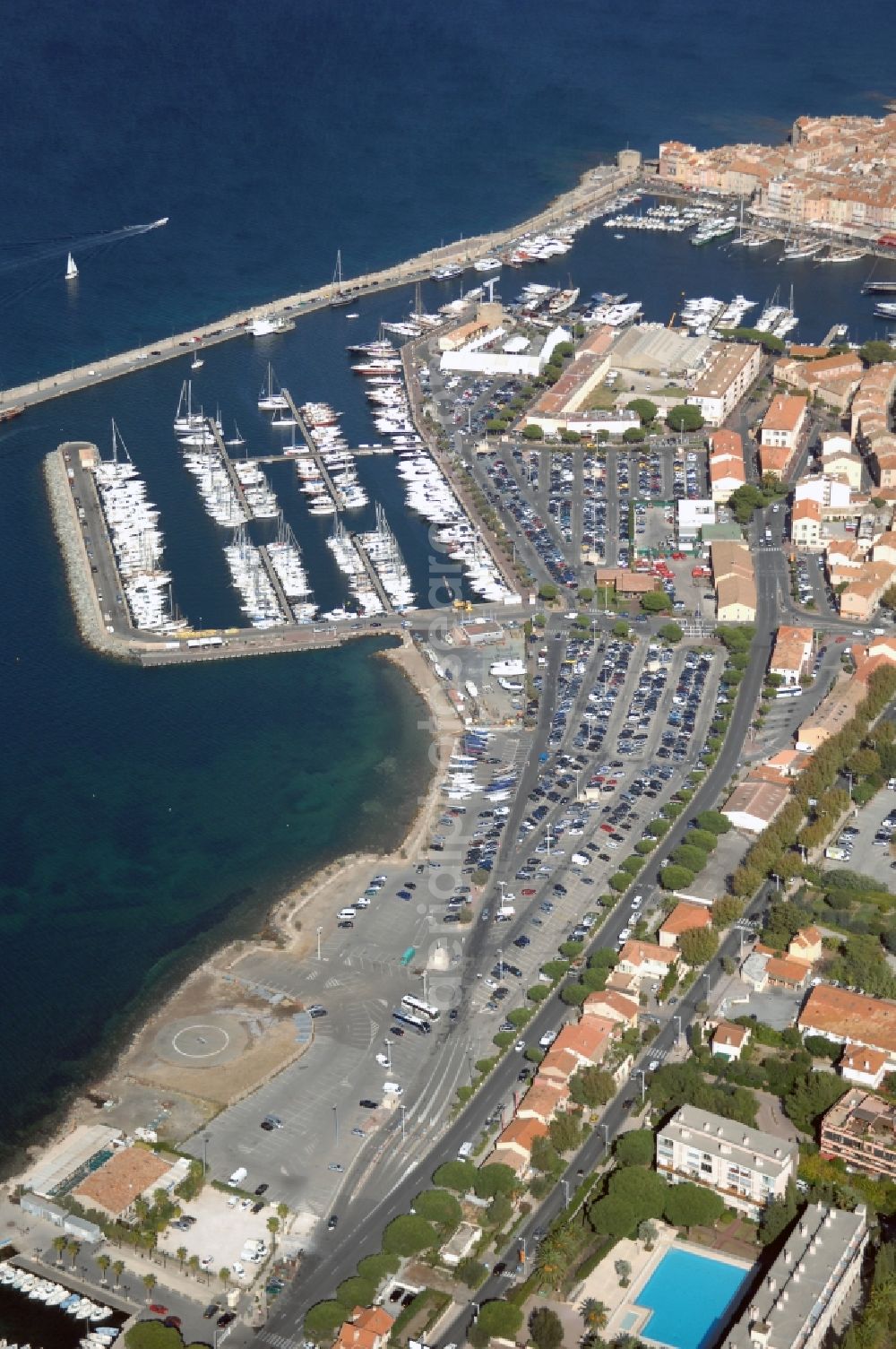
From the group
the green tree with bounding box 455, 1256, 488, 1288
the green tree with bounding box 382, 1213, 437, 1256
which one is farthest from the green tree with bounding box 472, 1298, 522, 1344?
the green tree with bounding box 382, 1213, 437, 1256

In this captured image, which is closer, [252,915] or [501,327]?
[252,915]

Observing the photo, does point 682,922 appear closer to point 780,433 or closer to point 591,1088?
point 591,1088

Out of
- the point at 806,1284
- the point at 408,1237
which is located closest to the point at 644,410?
the point at 408,1237

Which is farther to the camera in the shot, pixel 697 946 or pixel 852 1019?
pixel 697 946

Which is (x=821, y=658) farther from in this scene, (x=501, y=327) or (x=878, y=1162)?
(x=501, y=327)

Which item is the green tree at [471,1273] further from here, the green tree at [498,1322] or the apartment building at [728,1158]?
the apartment building at [728,1158]

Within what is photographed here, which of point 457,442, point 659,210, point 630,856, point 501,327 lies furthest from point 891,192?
point 630,856
